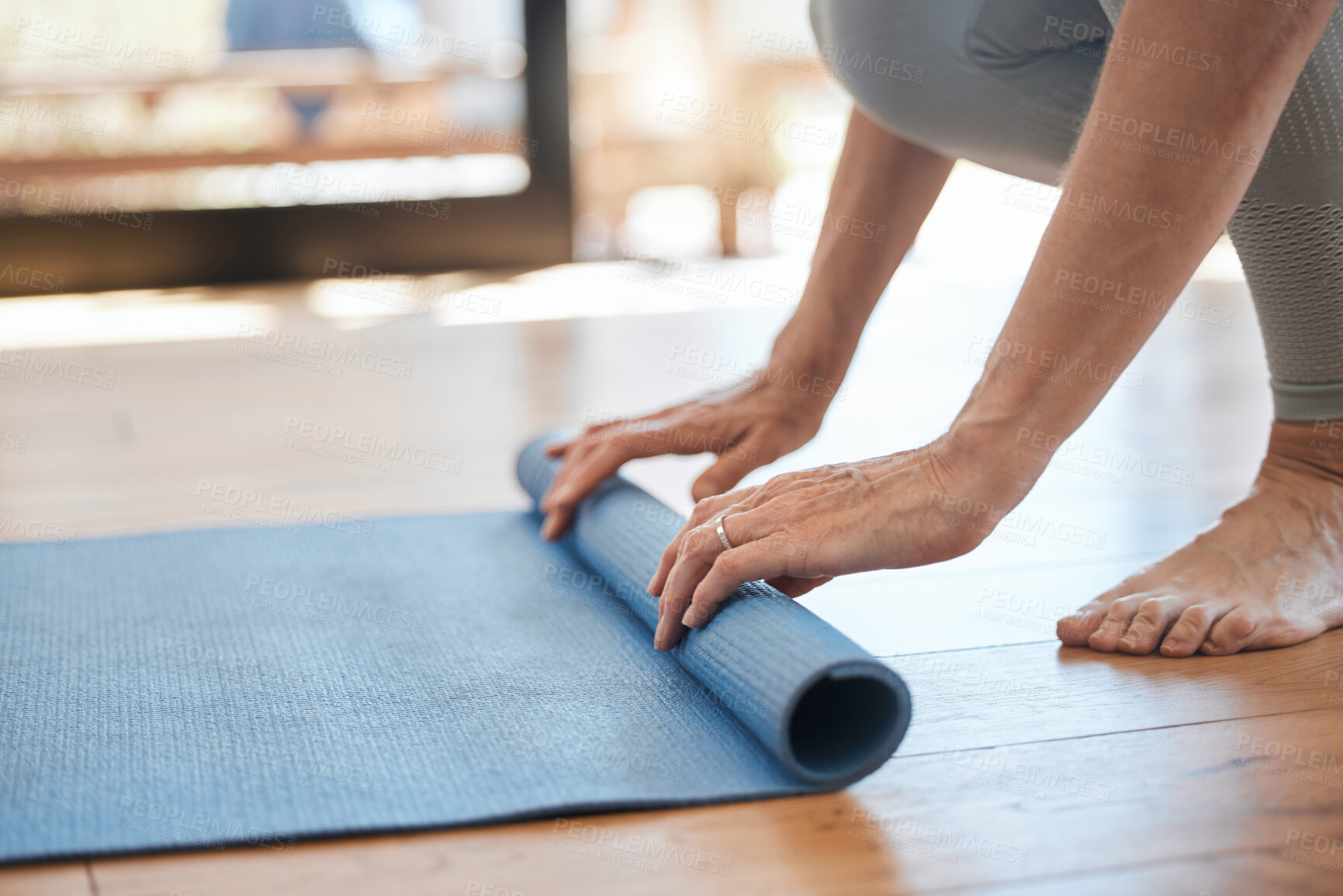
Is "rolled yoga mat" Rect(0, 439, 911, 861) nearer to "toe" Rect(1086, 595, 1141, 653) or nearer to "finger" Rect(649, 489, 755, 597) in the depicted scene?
"finger" Rect(649, 489, 755, 597)

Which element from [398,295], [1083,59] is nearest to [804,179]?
[398,295]

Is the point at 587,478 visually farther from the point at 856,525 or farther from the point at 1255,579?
the point at 1255,579

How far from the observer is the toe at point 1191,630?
1.01 m

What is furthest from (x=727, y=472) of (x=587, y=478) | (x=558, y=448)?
(x=558, y=448)

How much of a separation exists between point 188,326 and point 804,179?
2863mm

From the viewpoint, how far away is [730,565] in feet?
2.89

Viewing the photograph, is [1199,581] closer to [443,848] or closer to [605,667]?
[605,667]

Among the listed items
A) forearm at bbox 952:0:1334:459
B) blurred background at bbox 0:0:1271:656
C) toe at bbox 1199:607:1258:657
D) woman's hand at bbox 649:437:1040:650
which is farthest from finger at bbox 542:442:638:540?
toe at bbox 1199:607:1258:657

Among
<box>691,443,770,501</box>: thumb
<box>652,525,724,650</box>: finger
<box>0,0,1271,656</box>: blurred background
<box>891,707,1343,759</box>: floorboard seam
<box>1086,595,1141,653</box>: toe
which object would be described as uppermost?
<box>652,525,724,650</box>: finger

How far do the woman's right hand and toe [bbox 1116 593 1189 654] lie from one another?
0.39 meters

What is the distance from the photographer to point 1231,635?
1.01 meters

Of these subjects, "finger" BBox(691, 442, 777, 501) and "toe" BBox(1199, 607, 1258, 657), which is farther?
"finger" BBox(691, 442, 777, 501)

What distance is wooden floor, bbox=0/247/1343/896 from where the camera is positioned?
700 millimetres

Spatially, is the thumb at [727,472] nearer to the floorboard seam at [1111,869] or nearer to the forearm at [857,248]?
the forearm at [857,248]
